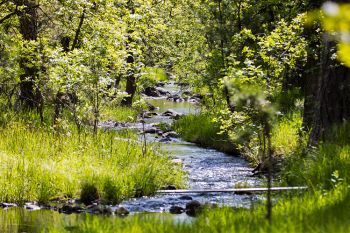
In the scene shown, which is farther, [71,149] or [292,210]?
[71,149]

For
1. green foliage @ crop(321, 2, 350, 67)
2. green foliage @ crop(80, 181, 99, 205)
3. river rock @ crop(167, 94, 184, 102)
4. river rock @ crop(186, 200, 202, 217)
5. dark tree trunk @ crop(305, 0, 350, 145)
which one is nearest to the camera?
green foliage @ crop(321, 2, 350, 67)

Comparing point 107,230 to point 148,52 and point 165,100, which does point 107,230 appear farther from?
point 165,100

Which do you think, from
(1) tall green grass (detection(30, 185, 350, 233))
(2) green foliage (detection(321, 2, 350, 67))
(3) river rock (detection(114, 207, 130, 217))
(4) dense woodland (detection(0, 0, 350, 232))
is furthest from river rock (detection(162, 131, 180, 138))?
(2) green foliage (detection(321, 2, 350, 67))

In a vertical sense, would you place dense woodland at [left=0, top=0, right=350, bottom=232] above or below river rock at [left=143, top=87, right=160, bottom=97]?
below

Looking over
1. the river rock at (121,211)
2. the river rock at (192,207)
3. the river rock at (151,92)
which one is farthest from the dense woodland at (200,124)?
the river rock at (151,92)

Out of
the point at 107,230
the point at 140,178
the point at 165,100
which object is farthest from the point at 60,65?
the point at 165,100

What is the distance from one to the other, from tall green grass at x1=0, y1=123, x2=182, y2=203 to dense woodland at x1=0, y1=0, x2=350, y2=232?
0.08 ft

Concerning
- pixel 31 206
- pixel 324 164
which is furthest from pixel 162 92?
pixel 324 164

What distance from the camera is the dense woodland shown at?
595 centimetres

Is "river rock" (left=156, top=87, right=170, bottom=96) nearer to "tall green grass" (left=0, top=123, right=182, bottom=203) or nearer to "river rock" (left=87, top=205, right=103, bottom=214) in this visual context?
"tall green grass" (left=0, top=123, right=182, bottom=203)

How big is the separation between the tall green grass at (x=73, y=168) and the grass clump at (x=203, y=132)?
513cm

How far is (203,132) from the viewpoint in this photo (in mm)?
19297

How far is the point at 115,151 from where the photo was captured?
11922 millimetres

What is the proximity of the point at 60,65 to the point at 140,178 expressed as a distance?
393 centimetres
